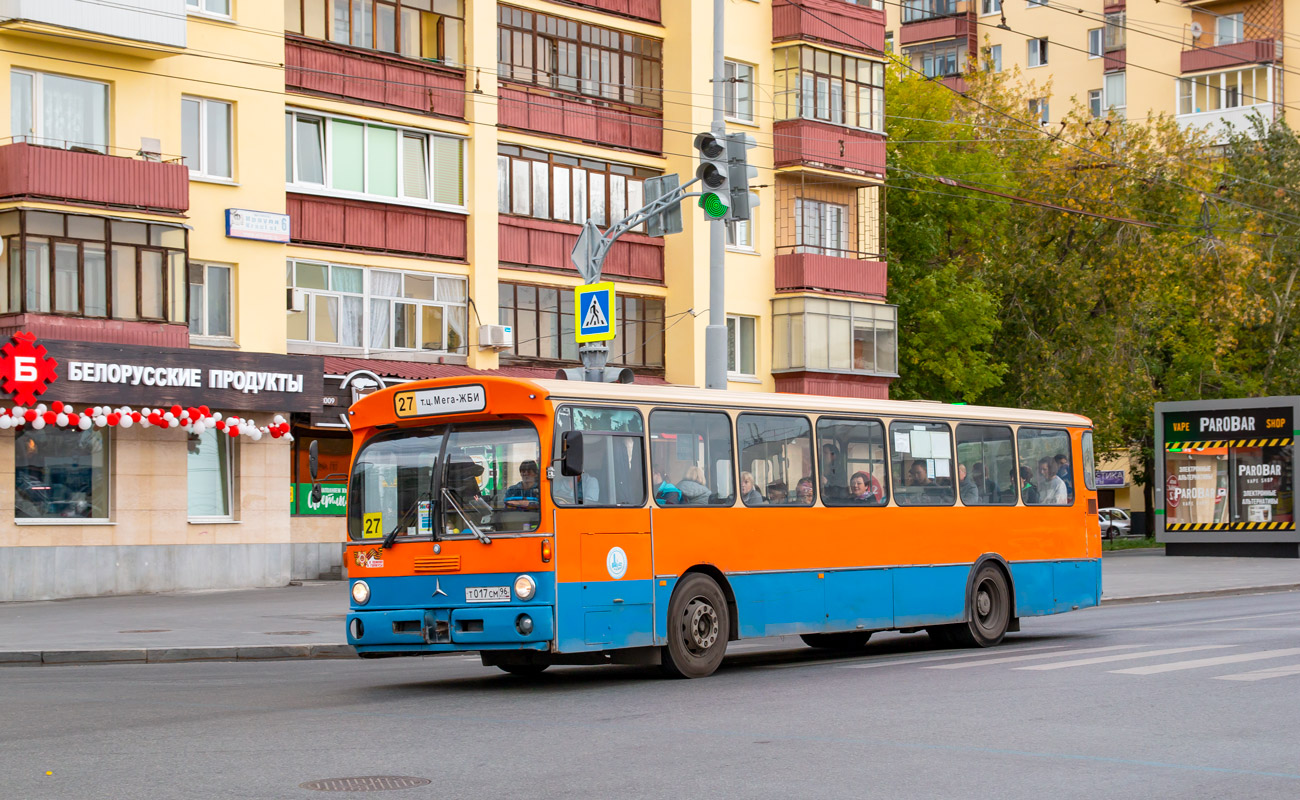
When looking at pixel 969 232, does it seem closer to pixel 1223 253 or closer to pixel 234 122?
pixel 1223 253

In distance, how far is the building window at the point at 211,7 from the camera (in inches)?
1255

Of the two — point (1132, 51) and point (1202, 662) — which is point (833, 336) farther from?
point (1132, 51)

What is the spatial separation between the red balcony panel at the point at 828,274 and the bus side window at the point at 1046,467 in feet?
71.4

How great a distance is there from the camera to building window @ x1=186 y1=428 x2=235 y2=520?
31406 mm

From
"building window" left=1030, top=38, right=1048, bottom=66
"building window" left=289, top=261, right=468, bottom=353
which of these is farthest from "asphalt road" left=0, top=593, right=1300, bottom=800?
"building window" left=1030, top=38, right=1048, bottom=66

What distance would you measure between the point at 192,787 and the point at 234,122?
25.1 m

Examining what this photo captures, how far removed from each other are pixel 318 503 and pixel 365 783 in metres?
25.4

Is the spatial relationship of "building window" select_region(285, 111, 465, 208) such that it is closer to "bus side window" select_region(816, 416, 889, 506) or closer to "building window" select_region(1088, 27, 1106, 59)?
"bus side window" select_region(816, 416, 889, 506)

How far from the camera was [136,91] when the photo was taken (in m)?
30.5

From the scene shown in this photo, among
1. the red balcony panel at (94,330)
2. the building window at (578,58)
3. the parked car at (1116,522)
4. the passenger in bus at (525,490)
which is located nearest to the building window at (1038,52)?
the parked car at (1116,522)

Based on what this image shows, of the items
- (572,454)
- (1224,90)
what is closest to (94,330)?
(572,454)

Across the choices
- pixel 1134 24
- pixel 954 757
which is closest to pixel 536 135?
pixel 954 757

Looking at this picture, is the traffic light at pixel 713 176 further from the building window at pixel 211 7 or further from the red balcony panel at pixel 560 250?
the red balcony panel at pixel 560 250

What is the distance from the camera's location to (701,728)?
11352mm
